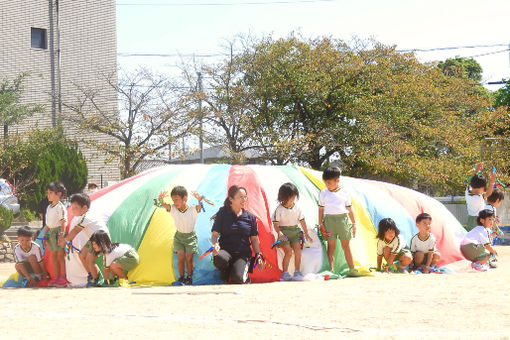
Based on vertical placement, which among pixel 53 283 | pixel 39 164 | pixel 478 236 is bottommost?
pixel 53 283

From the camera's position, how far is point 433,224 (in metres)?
11.3

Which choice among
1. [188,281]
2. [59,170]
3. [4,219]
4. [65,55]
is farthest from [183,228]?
[65,55]

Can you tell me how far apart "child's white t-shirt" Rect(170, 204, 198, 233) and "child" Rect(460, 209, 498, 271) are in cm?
394

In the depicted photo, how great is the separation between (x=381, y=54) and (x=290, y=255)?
16296mm

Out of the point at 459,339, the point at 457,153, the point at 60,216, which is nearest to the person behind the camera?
the point at 459,339

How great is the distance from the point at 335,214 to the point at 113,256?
2719 mm

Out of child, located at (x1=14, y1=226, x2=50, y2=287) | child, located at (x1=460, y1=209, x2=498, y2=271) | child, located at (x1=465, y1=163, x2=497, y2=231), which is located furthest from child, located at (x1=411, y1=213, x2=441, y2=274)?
child, located at (x1=14, y1=226, x2=50, y2=287)

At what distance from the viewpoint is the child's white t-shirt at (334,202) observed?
9547 mm

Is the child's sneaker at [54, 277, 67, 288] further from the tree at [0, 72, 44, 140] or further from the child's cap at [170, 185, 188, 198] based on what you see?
the tree at [0, 72, 44, 140]

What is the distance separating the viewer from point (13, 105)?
956 inches

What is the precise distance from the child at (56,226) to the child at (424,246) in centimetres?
450

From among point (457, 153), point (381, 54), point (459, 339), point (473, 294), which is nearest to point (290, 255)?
point (473, 294)

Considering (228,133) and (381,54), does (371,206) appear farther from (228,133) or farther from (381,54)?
(381,54)

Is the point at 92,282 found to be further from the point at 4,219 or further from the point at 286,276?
the point at 4,219
